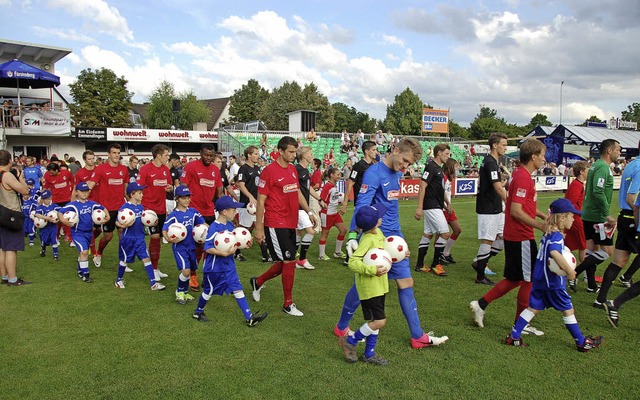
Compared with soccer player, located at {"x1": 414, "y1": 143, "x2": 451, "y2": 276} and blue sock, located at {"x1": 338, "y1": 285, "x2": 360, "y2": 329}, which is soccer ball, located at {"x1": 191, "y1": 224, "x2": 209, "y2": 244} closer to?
blue sock, located at {"x1": 338, "y1": 285, "x2": 360, "y2": 329}

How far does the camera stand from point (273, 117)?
219ft

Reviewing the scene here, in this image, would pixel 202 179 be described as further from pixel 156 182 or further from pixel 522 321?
pixel 522 321

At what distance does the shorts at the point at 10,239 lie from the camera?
705cm

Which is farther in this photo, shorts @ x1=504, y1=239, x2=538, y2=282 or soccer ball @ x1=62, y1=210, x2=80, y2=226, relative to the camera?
soccer ball @ x1=62, y1=210, x2=80, y2=226

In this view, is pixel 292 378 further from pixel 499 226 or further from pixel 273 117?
pixel 273 117

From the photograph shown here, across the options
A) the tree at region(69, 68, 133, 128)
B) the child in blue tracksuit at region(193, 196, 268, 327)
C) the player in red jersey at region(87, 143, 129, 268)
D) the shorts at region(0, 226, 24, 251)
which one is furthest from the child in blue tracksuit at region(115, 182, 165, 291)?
the tree at region(69, 68, 133, 128)

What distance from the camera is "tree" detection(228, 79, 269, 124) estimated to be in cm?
7831

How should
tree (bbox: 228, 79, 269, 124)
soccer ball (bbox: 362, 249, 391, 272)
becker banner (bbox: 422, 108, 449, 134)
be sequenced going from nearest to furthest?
soccer ball (bbox: 362, 249, 391, 272)
becker banner (bbox: 422, 108, 449, 134)
tree (bbox: 228, 79, 269, 124)

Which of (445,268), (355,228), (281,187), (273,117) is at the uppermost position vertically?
(273,117)

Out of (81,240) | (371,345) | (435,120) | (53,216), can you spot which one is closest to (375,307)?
(371,345)

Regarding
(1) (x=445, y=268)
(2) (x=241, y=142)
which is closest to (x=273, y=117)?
(2) (x=241, y=142)

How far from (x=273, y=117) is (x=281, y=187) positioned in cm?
6240

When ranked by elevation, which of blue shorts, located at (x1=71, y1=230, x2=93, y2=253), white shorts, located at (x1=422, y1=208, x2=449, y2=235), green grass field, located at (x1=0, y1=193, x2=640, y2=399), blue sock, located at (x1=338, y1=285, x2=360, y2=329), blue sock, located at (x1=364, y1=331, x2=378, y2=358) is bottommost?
green grass field, located at (x1=0, y1=193, x2=640, y2=399)

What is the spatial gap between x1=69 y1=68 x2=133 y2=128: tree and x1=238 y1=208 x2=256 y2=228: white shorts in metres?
46.1
